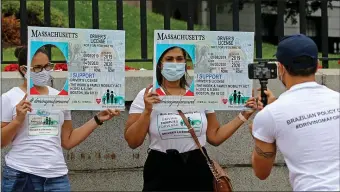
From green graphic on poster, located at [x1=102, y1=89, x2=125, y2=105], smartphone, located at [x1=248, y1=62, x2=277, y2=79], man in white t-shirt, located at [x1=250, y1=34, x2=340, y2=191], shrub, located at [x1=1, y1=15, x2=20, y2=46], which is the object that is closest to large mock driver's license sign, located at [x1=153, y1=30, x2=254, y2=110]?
green graphic on poster, located at [x1=102, y1=89, x2=125, y2=105]

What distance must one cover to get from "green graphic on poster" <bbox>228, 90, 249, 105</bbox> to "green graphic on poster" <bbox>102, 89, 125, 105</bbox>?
2.71 feet

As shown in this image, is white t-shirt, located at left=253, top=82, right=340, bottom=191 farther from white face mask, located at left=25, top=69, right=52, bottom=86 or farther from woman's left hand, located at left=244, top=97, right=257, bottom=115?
white face mask, located at left=25, top=69, right=52, bottom=86

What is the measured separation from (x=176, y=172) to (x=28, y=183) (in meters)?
1.07

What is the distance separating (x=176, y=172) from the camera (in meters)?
4.32

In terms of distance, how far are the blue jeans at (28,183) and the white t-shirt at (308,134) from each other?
1.81 metres

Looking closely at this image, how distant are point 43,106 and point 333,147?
2.14 m

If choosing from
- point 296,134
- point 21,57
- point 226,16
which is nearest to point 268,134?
point 296,134

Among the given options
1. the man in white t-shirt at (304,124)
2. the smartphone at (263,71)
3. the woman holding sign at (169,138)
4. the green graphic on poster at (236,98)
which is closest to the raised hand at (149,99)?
the woman holding sign at (169,138)

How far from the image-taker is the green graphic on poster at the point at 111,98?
4.48 m

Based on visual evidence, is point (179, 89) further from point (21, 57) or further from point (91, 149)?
point (91, 149)

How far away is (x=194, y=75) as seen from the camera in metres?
4.57

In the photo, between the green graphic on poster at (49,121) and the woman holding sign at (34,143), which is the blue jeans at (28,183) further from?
the green graphic on poster at (49,121)

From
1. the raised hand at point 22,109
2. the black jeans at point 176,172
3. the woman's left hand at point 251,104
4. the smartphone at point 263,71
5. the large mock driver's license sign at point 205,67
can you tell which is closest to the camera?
the smartphone at point 263,71

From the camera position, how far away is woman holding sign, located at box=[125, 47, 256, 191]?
432 cm
